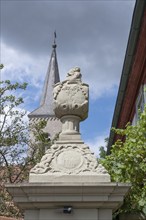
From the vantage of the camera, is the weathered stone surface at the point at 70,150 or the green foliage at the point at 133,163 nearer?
the weathered stone surface at the point at 70,150

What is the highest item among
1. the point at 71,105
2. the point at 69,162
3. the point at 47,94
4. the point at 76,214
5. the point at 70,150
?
the point at 47,94

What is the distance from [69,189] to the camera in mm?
4359

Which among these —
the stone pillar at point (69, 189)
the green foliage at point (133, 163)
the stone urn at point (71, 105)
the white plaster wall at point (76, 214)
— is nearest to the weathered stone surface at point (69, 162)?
the stone pillar at point (69, 189)

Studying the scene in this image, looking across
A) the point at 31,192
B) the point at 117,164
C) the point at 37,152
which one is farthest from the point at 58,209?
the point at 37,152

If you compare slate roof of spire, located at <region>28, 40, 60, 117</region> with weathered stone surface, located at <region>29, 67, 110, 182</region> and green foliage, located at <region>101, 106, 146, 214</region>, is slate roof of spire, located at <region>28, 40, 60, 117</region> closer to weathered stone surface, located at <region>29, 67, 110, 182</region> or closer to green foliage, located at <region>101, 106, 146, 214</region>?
green foliage, located at <region>101, 106, 146, 214</region>

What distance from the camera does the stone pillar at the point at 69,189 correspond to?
435 centimetres

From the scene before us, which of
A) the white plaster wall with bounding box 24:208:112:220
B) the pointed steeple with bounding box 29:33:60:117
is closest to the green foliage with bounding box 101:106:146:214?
the white plaster wall with bounding box 24:208:112:220

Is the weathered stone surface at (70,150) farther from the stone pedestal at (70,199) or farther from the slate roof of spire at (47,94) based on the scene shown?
the slate roof of spire at (47,94)

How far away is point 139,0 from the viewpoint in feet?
39.7

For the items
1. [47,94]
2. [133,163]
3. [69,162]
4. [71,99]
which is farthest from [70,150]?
[47,94]

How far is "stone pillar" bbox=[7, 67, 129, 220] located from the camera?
14.3 feet

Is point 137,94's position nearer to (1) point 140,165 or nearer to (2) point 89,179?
(1) point 140,165

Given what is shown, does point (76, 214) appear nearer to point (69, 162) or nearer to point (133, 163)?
point (69, 162)

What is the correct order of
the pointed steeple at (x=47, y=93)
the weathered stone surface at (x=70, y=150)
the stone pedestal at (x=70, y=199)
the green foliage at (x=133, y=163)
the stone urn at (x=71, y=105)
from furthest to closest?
the pointed steeple at (x=47, y=93) < the green foliage at (x=133, y=163) < the stone urn at (x=71, y=105) < the weathered stone surface at (x=70, y=150) < the stone pedestal at (x=70, y=199)
